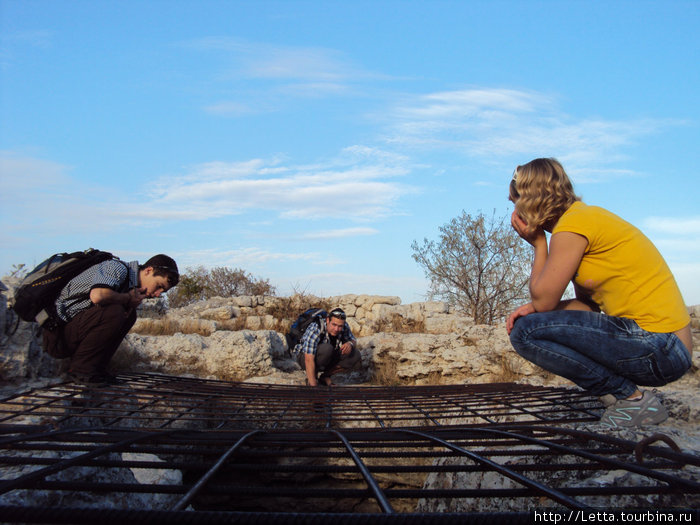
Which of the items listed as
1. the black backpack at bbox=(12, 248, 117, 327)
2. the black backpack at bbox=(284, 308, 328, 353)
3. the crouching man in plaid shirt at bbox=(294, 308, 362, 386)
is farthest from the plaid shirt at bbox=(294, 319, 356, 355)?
the black backpack at bbox=(12, 248, 117, 327)

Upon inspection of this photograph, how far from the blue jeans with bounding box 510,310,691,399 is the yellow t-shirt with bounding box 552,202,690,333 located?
0.24 ft

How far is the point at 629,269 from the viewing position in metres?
2.38

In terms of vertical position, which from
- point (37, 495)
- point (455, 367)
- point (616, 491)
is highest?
point (616, 491)

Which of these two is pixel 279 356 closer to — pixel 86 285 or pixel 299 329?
pixel 299 329

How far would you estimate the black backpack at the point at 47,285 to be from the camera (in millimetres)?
3574

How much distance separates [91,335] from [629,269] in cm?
369

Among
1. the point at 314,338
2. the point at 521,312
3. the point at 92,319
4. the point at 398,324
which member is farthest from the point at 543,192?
the point at 398,324

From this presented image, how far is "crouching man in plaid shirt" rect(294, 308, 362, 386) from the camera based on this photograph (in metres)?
5.82

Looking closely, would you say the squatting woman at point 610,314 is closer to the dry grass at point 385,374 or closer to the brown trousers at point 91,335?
the brown trousers at point 91,335

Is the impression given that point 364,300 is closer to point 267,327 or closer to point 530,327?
point 267,327

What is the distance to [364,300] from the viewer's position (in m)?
11.0

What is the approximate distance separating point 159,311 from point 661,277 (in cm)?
1039

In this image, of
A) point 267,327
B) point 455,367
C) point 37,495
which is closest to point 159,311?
point 267,327

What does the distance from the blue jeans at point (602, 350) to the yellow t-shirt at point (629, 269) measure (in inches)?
2.9
